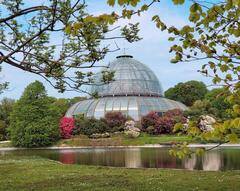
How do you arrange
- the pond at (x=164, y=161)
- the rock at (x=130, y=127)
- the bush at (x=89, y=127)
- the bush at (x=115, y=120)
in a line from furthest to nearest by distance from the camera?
the bush at (x=115, y=120) < the bush at (x=89, y=127) < the rock at (x=130, y=127) < the pond at (x=164, y=161)

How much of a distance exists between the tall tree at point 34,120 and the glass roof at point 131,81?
17071 millimetres

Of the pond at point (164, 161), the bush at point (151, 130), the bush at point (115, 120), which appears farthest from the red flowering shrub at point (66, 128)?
the pond at point (164, 161)

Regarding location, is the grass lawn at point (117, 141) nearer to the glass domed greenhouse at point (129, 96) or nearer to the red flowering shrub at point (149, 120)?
the red flowering shrub at point (149, 120)

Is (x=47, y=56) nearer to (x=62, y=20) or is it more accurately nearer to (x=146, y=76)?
(x=62, y=20)

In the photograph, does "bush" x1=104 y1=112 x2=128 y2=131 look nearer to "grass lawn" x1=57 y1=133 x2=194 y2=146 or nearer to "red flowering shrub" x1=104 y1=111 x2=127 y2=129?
"red flowering shrub" x1=104 y1=111 x2=127 y2=129

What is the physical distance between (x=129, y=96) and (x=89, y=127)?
14710 millimetres

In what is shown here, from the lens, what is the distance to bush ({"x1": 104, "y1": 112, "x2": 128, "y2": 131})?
5200 centimetres

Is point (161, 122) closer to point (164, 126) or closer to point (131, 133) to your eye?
point (164, 126)

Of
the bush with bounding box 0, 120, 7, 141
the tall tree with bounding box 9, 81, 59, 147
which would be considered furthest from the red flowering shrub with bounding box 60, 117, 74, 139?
the bush with bounding box 0, 120, 7, 141

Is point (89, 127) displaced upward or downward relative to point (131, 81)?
downward

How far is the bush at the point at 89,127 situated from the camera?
50875mm

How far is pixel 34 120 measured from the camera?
4750cm

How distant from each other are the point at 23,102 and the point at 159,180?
129ft

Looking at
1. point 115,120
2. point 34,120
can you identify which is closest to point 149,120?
point 115,120
